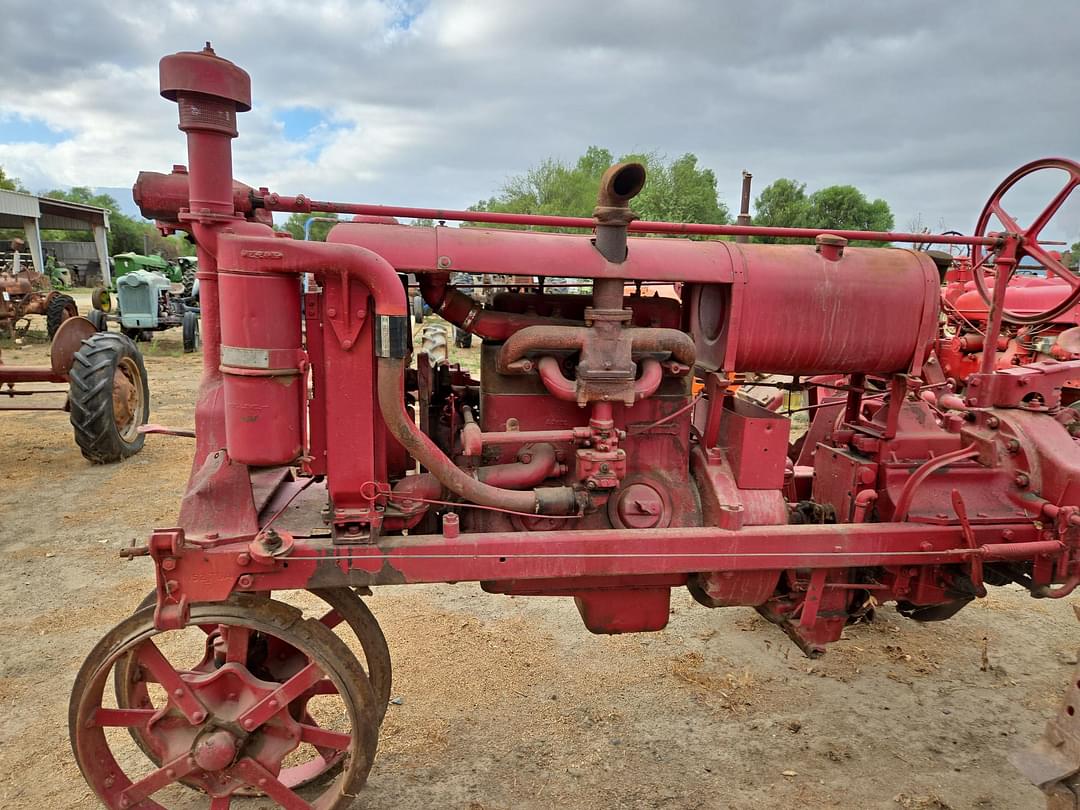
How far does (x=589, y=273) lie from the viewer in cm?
269

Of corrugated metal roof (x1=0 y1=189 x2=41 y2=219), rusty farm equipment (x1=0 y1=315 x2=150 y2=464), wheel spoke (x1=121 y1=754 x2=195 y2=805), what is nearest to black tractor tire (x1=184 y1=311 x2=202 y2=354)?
rusty farm equipment (x1=0 y1=315 x2=150 y2=464)

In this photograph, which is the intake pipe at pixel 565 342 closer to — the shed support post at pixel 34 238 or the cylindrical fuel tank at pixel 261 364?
the cylindrical fuel tank at pixel 261 364

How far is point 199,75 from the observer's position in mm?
2309

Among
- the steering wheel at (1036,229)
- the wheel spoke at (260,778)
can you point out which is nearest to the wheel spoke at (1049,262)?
the steering wheel at (1036,229)

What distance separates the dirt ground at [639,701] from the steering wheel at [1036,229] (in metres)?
2.12

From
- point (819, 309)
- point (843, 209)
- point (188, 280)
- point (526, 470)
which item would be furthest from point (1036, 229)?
point (843, 209)

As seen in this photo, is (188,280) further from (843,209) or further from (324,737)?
(843,209)

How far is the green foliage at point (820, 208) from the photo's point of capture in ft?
131

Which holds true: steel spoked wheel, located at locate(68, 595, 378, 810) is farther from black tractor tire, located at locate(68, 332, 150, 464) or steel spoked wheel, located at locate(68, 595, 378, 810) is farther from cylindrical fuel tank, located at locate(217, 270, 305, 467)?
black tractor tire, located at locate(68, 332, 150, 464)

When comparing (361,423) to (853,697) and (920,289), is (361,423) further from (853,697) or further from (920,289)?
(853,697)

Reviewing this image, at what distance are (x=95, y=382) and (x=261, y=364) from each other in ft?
20.0

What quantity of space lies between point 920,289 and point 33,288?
742 inches

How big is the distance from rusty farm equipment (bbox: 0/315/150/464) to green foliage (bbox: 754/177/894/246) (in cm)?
3689

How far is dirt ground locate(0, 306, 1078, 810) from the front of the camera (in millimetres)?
3176
